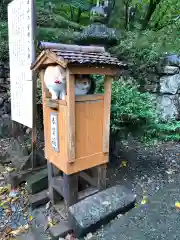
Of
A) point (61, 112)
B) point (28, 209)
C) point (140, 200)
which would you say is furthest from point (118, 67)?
point (28, 209)

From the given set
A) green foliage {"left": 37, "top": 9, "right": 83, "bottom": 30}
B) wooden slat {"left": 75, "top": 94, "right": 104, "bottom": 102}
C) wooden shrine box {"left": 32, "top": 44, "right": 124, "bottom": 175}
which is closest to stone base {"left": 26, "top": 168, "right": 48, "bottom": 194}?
wooden shrine box {"left": 32, "top": 44, "right": 124, "bottom": 175}

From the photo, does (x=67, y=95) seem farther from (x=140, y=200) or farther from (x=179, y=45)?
(x=179, y=45)

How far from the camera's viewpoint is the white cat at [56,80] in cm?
226

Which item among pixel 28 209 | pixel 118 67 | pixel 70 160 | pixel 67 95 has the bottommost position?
pixel 28 209

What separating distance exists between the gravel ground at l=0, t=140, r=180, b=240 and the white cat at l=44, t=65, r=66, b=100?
1.64 meters

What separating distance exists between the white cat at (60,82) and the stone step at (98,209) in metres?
1.31

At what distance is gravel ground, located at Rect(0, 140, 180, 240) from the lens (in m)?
3.01

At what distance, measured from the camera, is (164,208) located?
103 inches

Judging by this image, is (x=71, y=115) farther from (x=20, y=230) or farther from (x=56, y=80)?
(x=20, y=230)

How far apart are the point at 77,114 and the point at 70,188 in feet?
3.09

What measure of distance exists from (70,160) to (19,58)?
2090 mm

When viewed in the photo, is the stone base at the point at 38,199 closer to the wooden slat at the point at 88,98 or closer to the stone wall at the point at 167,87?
the wooden slat at the point at 88,98

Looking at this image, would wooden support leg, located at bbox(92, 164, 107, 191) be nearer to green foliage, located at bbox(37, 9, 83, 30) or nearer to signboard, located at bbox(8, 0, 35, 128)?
signboard, located at bbox(8, 0, 35, 128)

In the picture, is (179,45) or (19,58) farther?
(179,45)
